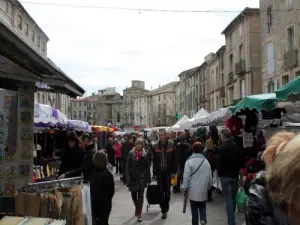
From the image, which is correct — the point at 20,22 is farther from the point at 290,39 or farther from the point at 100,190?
the point at 100,190

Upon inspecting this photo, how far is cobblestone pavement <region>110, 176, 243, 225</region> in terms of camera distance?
8.50 meters

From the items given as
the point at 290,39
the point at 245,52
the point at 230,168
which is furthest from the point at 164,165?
the point at 245,52

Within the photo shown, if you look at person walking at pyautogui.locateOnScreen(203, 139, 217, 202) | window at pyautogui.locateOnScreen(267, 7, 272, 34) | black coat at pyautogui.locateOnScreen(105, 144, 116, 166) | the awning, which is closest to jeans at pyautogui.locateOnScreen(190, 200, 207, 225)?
the awning

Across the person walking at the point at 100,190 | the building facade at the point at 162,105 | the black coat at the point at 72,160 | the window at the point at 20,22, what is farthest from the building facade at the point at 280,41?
the building facade at the point at 162,105

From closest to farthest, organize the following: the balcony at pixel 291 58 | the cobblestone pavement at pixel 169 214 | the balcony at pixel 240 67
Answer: the cobblestone pavement at pixel 169 214 < the balcony at pixel 291 58 < the balcony at pixel 240 67

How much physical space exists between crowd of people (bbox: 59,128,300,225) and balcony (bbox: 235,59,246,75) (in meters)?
23.3

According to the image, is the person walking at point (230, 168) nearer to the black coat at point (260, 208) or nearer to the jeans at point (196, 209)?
the jeans at point (196, 209)

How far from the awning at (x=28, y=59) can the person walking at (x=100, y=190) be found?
1.50 m

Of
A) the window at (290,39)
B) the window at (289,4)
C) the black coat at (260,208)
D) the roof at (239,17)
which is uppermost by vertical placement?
the roof at (239,17)

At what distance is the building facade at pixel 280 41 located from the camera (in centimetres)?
2283

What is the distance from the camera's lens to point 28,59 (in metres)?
3.89

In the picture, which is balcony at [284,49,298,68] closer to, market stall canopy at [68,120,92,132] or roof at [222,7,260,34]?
roof at [222,7,260,34]

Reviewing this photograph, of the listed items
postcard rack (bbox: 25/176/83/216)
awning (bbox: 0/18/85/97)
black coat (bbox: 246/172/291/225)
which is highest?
awning (bbox: 0/18/85/97)

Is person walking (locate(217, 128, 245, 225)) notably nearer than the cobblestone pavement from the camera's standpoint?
Yes
